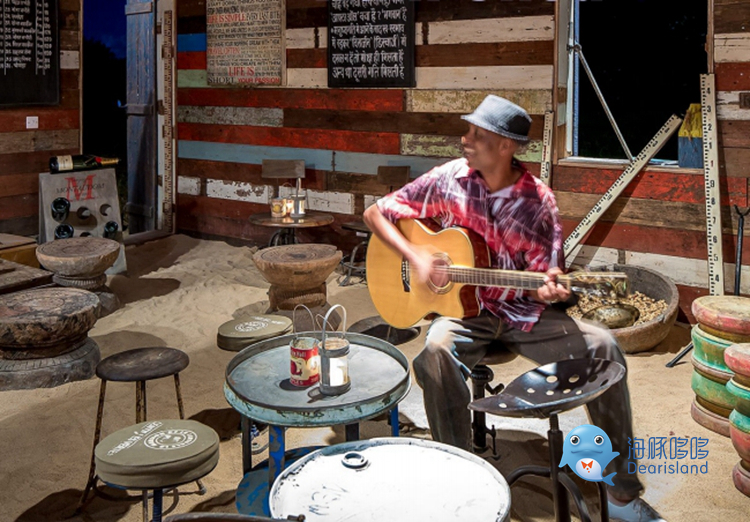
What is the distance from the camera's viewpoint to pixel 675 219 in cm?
631

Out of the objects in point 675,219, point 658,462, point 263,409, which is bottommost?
point 658,462

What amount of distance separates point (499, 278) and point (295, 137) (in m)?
5.41

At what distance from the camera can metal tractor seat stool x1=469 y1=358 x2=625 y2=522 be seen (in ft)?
8.77

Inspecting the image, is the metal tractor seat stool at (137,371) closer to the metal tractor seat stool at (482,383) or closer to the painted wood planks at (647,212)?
the metal tractor seat stool at (482,383)

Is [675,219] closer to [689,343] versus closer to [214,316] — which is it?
[689,343]

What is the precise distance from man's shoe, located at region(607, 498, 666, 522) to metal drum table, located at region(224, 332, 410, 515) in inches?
39.5

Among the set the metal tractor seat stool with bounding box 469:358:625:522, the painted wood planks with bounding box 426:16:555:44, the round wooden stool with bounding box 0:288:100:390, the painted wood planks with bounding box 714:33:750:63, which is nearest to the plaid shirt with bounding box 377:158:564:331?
the metal tractor seat stool with bounding box 469:358:625:522

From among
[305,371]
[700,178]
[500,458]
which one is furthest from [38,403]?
[700,178]

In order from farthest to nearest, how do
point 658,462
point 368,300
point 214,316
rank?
1. point 368,300
2. point 214,316
3. point 658,462

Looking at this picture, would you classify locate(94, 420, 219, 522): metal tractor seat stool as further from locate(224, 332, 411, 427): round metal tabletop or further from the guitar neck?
the guitar neck

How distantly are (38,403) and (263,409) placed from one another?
2.54 meters

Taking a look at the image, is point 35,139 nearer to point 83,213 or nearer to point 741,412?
point 83,213

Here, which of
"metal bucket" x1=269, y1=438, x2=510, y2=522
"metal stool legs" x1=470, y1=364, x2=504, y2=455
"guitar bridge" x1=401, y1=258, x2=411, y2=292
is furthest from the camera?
"guitar bridge" x1=401, y1=258, x2=411, y2=292

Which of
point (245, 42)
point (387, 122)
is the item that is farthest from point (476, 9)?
point (245, 42)
